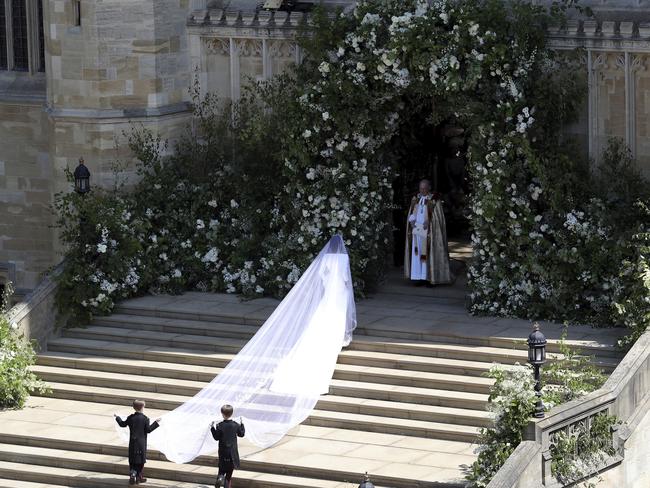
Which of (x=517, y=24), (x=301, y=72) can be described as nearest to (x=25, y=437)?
(x=301, y=72)

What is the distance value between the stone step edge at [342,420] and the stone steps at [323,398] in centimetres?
7

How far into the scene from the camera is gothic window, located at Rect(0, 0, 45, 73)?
31375 mm

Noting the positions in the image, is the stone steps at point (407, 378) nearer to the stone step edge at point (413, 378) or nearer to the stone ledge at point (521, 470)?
the stone step edge at point (413, 378)

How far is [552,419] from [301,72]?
822cm

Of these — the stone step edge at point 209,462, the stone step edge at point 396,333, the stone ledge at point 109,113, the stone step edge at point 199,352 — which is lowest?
the stone step edge at point 209,462

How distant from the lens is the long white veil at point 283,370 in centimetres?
2444

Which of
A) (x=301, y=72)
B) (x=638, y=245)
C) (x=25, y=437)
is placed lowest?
(x=25, y=437)

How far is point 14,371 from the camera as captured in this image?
26469mm

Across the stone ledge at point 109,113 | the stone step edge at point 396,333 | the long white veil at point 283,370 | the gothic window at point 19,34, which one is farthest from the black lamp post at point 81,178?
the gothic window at point 19,34

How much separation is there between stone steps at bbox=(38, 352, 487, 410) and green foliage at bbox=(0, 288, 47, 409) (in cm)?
51

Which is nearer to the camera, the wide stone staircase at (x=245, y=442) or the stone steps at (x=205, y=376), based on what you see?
the wide stone staircase at (x=245, y=442)

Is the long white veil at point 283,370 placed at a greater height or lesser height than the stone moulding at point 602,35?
lesser

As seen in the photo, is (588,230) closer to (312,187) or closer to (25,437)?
(312,187)

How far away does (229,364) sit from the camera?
25766mm
